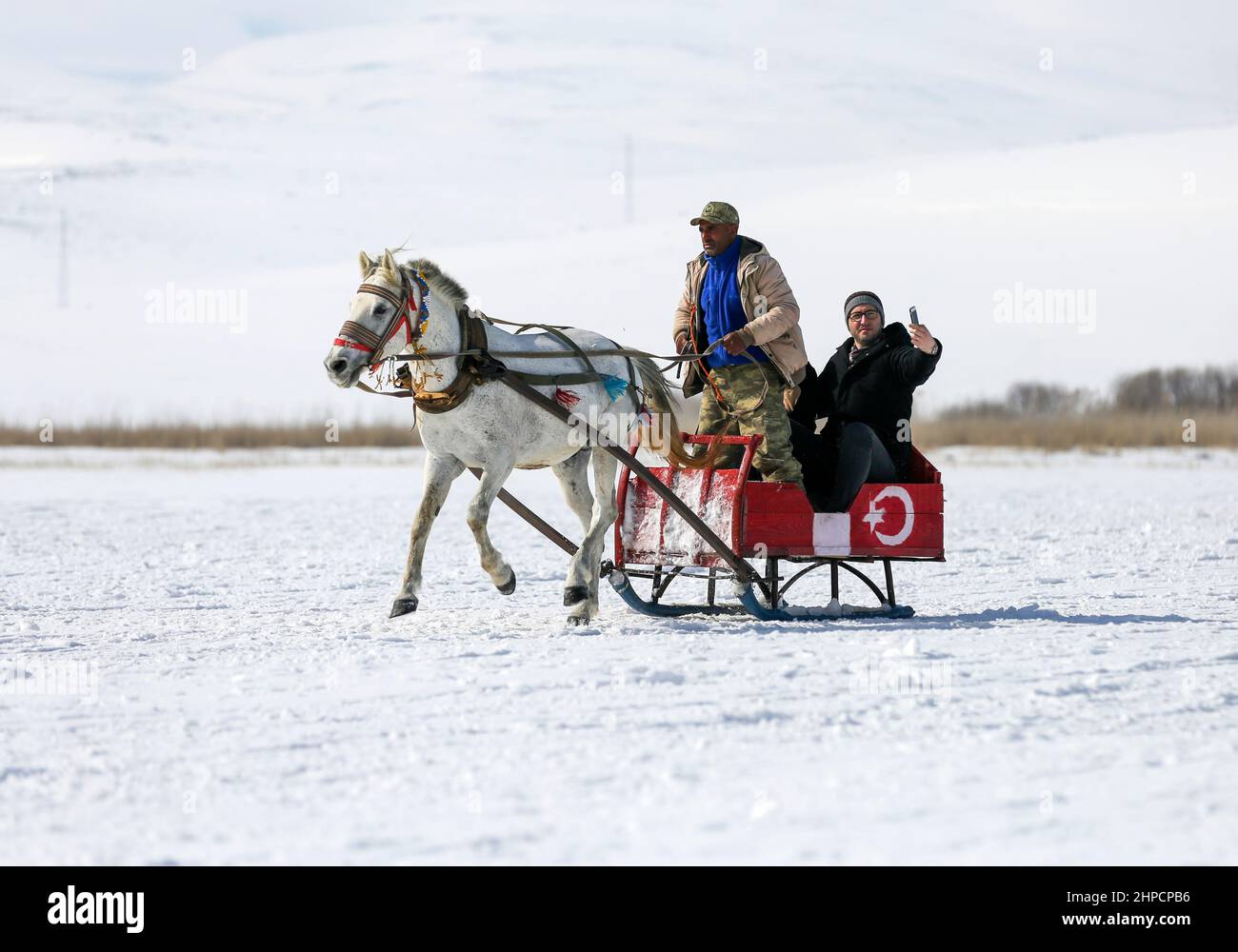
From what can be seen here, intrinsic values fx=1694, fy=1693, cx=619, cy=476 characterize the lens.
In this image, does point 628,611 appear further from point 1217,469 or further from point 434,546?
point 1217,469

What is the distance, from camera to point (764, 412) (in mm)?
7848

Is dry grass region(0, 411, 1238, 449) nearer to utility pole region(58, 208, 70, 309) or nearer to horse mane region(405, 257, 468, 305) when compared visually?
horse mane region(405, 257, 468, 305)

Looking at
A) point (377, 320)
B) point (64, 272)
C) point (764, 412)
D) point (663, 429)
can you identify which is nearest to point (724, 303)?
point (764, 412)

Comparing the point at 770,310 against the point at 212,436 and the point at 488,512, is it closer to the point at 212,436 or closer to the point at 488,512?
the point at 488,512

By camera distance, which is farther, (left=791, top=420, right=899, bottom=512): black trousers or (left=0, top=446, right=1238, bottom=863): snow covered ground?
(left=791, top=420, right=899, bottom=512): black trousers

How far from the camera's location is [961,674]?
6.36m

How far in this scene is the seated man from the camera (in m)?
7.89

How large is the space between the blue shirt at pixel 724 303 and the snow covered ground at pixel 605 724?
127 cm

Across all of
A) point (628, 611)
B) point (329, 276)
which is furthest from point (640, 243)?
point (628, 611)

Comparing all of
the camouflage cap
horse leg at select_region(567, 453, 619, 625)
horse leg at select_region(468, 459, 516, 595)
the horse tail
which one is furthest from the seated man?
horse leg at select_region(468, 459, 516, 595)

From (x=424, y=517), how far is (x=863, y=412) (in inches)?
84.4

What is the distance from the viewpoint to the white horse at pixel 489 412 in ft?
24.2

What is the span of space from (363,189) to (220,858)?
350 feet

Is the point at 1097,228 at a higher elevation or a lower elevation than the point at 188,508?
higher
